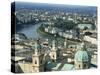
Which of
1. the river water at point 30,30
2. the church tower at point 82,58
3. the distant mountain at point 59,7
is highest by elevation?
the distant mountain at point 59,7

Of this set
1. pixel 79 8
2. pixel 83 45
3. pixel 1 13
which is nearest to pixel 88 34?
pixel 83 45

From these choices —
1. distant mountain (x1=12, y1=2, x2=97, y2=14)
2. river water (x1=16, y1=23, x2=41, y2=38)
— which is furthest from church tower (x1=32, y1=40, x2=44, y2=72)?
distant mountain (x1=12, y1=2, x2=97, y2=14)

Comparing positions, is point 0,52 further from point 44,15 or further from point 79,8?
point 79,8

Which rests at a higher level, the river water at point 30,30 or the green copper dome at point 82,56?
the river water at point 30,30

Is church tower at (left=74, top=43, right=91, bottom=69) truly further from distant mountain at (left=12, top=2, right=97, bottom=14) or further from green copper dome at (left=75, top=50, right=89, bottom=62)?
distant mountain at (left=12, top=2, right=97, bottom=14)

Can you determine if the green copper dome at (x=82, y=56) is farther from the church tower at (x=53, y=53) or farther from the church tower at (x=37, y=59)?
the church tower at (x=37, y=59)

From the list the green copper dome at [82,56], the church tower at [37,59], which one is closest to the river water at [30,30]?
the church tower at [37,59]
